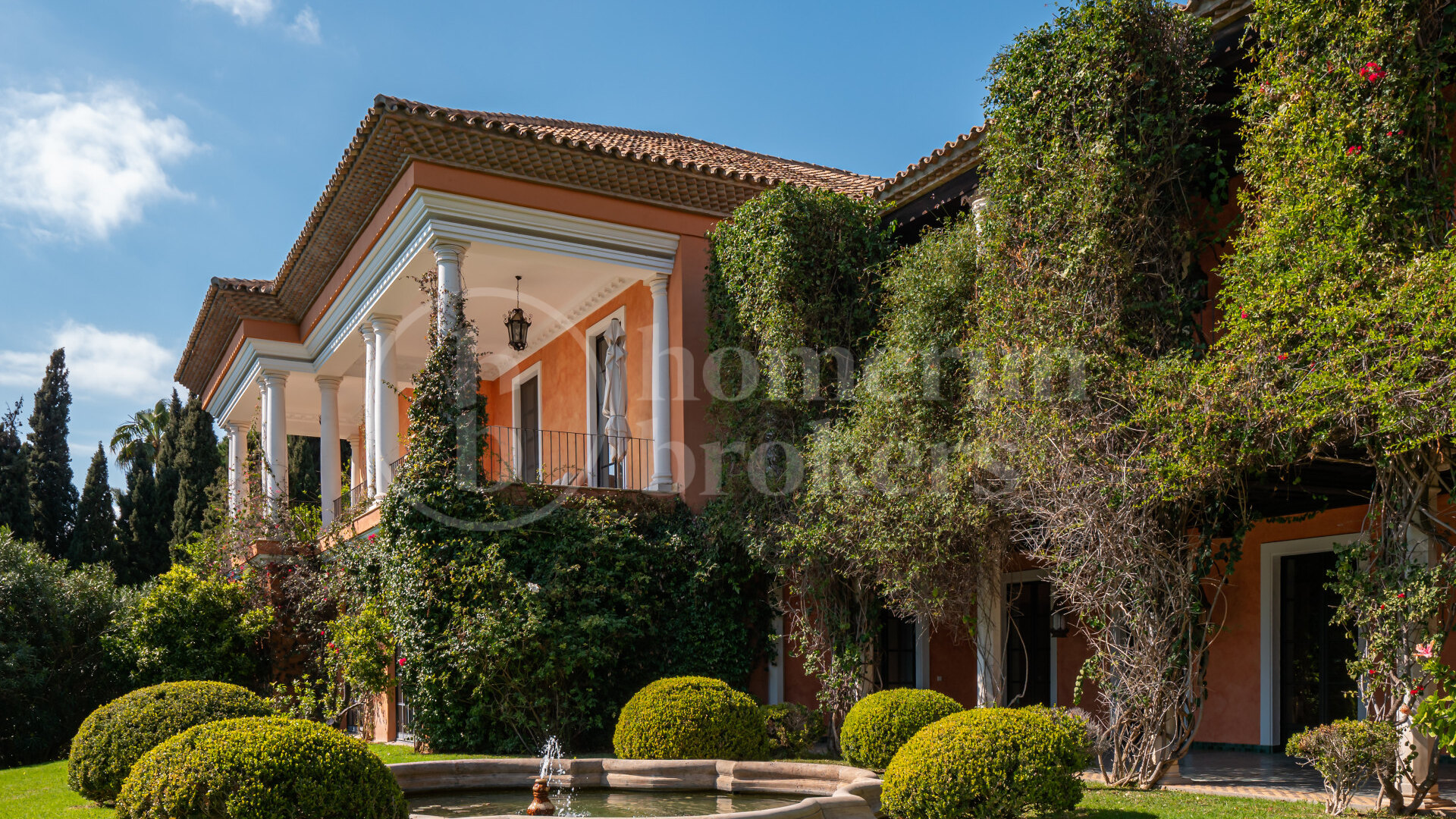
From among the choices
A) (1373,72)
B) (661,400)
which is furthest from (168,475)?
(1373,72)

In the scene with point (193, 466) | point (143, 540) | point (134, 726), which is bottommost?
point (143, 540)

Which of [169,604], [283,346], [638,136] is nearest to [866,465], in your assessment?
[638,136]

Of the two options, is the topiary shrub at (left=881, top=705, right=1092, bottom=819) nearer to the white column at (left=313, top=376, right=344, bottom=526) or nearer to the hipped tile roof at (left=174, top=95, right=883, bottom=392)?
the hipped tile roof at (left=174, top=95, right=883, bottom=392)

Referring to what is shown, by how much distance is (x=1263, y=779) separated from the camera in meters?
8.41

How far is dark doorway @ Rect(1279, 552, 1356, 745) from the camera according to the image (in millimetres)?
10070

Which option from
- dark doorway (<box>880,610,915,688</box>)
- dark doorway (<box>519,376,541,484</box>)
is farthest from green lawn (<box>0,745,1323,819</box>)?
dark doorway (<box>519,376,541,484</box>)

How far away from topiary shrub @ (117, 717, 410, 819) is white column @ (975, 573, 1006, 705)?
582 centimetres

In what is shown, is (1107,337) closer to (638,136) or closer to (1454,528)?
(1454,528)

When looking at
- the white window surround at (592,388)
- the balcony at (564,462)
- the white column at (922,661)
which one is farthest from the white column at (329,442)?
the white column at (922,661)

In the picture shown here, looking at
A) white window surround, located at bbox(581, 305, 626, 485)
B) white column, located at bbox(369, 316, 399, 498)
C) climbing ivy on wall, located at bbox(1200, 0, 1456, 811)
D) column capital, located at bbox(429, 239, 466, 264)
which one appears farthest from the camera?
white window surround, located at bbox(581, 305, 626, 485)

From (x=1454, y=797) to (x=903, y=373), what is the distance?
197 inches

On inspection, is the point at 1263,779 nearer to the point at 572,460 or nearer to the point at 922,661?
the point at 922,661

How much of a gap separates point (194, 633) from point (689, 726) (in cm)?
802

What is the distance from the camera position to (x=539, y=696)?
1056 cm
